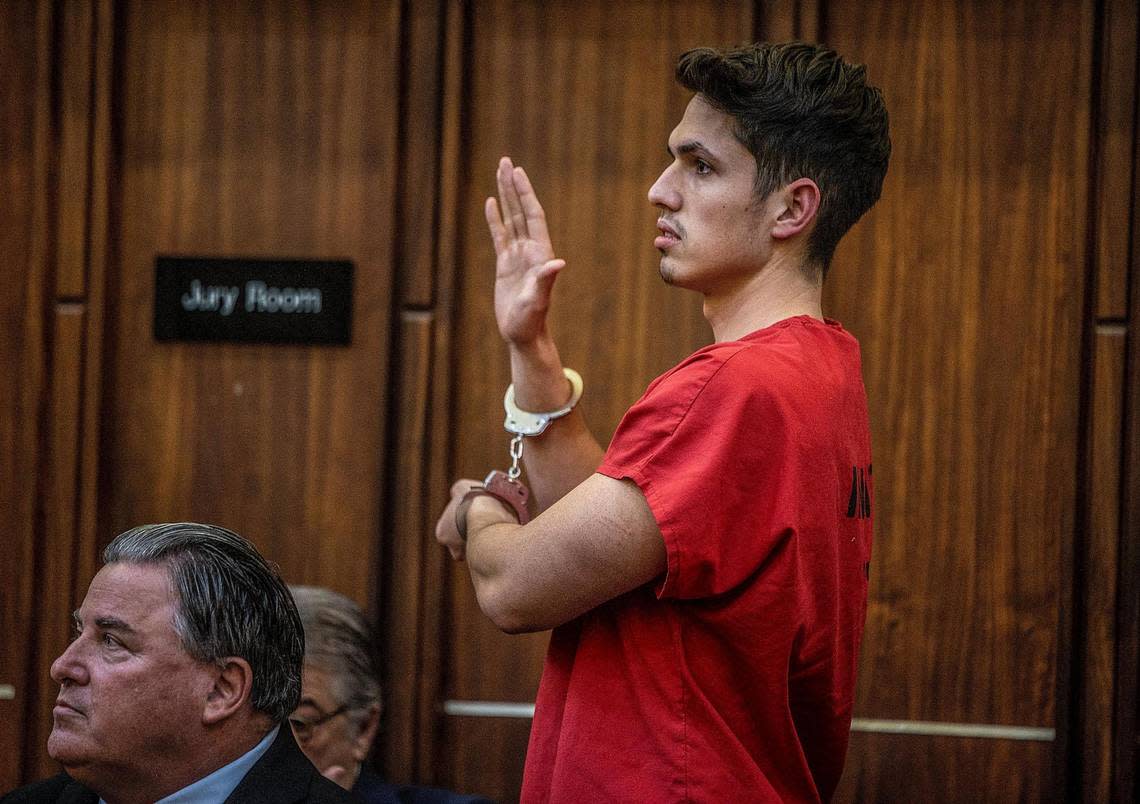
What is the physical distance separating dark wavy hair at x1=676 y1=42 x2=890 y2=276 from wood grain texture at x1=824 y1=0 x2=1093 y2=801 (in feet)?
3.76

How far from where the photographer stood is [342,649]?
2.63m

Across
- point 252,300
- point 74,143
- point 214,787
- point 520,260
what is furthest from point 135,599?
point 74,143

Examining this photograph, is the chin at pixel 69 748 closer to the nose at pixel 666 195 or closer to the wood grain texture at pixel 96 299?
the nose at pixel 666 195

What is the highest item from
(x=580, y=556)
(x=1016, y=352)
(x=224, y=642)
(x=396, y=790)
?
(x=1016, y=352)

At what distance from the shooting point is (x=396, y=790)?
2521 mm

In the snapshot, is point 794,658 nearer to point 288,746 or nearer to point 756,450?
point 756,450

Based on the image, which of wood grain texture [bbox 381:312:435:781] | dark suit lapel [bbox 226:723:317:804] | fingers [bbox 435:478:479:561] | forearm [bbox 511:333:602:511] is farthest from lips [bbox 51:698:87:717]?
wood grain texture [bbox 381:312:435:781]

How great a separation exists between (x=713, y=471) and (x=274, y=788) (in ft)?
2.39

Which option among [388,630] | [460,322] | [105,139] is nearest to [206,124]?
[105,139]

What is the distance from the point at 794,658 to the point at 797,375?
1.15ft

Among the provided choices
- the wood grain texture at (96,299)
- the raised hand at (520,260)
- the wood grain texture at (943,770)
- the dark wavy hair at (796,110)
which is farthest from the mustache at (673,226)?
the wood grain texture at (96,299)

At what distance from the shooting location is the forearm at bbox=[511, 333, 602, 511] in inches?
82.4

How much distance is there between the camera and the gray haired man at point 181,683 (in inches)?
70.1

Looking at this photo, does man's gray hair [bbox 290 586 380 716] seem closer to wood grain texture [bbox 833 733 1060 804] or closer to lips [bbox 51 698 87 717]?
lips [bbox 51 698 87 717]
